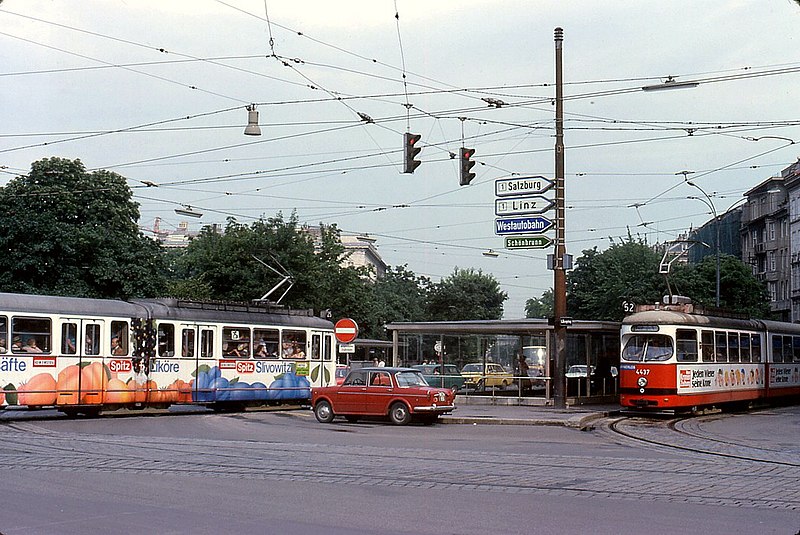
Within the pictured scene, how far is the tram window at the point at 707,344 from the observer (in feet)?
98.2

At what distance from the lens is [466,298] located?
9100 centimetres

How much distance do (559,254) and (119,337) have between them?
11.7m

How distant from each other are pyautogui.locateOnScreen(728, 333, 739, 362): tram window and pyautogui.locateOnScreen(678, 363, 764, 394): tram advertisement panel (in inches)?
9.4

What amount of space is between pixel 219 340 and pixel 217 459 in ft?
47.7

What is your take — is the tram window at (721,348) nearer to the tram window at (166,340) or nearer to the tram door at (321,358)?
the tram door at (321,358)

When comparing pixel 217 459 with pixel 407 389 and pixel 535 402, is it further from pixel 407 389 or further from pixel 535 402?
pixel 535 402

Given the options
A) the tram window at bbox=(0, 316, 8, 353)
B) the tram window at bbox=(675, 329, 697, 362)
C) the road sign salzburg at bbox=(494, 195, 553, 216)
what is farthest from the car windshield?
the tram window at bbox=(0, 316, 8, 353)

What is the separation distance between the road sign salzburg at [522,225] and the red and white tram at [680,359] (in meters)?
3.58

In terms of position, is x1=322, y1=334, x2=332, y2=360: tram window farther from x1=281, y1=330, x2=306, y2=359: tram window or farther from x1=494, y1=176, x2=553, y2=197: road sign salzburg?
x1=494, y1=176, x2=553, y2=197: road sign salzburg

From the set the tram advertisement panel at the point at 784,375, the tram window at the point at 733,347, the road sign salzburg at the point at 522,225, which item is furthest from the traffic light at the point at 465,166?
the tram advertisement panel at the point at 784,375

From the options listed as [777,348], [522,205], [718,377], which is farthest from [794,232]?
[522,205]

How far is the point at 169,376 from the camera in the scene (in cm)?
2842

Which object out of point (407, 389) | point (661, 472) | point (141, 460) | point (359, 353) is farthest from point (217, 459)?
point (359, 353)

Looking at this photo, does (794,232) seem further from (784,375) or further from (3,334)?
(3,334)
